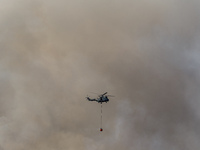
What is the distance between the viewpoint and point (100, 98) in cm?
13975

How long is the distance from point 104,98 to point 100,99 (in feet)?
10.2

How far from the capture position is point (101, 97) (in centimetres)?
13912

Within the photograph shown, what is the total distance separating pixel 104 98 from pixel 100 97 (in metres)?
2.77

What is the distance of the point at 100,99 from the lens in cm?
14000

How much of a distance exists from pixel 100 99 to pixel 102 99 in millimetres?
1637

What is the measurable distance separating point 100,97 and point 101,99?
1326 mm

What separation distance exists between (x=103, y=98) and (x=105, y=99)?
135 centimetres

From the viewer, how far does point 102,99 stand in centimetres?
13888

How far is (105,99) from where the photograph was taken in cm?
13812

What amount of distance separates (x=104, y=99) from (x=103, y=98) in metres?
0.89

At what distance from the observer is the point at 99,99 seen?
141 metres

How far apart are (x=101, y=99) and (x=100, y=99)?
2.84 ft

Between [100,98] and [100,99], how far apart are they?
67cm

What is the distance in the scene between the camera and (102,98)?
456 ft
